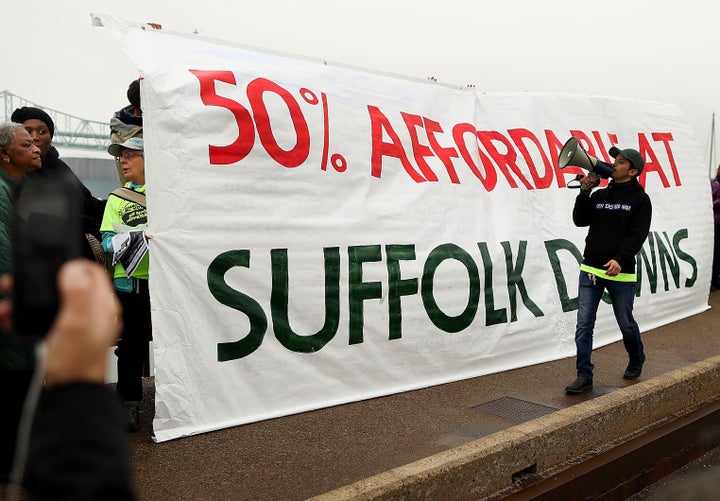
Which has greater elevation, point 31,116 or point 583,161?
point 31,116

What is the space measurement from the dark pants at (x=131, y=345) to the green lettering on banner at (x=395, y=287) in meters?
1.73

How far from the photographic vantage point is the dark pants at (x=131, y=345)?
387 cm

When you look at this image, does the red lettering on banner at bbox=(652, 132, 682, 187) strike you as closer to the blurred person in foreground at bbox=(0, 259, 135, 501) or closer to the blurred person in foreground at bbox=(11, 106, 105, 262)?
the blurred person in foreground at bbox=(11, 106, 105, 262)

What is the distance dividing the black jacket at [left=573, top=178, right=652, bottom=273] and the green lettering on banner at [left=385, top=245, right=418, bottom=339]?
1414 mm

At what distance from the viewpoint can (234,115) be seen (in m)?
4.11

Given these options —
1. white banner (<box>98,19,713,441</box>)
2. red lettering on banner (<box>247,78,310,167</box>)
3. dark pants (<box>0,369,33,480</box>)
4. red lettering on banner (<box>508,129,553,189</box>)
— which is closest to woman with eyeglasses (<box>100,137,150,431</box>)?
white banner (<box>98,19,713,441</box>)

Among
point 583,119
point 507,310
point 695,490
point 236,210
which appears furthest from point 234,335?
point 583,119

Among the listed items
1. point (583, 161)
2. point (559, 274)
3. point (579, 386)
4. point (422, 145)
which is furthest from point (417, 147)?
point (579, 386)

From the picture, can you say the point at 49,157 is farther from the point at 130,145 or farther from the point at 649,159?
the point at 649,159

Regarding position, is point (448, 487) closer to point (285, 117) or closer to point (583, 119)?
point (285, 117)

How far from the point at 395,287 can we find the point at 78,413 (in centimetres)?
396

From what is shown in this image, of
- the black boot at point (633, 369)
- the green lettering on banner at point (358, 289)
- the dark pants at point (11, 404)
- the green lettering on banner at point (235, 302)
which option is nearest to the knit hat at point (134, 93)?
the green lettering on banner at point (235, 302)

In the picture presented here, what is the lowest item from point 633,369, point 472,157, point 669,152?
point 633,369

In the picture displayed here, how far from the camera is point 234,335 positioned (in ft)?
13.1
